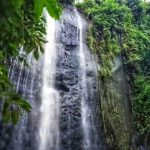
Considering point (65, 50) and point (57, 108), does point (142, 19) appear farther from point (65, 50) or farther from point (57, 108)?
A: point (57, 108)

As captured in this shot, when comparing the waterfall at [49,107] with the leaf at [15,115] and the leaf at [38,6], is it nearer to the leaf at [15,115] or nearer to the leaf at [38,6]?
the leaf at [15,115]

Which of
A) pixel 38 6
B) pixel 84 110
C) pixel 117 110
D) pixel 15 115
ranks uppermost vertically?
pixel 117 110

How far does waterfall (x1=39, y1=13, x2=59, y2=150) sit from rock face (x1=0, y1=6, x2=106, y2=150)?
0.38 feet

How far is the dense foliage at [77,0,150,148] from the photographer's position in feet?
30.7

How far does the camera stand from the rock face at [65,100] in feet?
23.4

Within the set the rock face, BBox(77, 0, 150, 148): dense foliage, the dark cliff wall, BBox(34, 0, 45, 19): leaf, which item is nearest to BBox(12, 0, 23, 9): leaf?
BBox(34, 0, 45, 19): leaf

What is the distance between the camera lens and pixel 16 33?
97.5 inches

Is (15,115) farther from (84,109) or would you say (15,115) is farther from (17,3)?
(84,109)

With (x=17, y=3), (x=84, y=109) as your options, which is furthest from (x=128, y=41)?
(x=17, y=3)

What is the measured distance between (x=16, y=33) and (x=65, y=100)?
19.3 feet

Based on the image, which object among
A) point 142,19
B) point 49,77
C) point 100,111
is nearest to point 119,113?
point 100,111

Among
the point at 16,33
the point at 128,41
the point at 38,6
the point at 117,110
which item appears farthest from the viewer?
the point at 128,41

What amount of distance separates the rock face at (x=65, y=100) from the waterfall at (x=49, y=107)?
0.38ft

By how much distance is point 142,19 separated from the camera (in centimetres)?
1302
